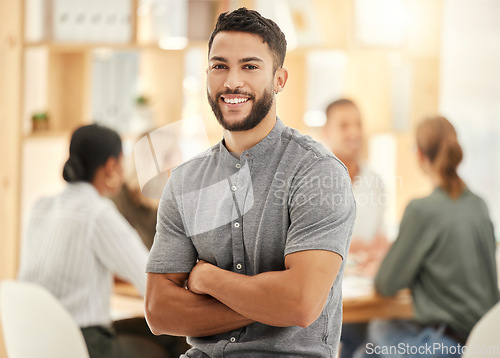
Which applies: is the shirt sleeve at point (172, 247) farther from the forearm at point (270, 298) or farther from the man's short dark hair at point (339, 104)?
the man's short dark hair at point (339, 104)

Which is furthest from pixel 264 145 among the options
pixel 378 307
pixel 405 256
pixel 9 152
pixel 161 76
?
pixel 9 152

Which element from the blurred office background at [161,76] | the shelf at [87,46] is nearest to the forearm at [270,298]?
the blurred office background at [161,76]

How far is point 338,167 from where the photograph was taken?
121 centimetres

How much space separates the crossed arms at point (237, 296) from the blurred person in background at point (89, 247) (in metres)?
0.68

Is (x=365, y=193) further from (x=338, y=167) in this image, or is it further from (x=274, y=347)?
(x=274, y=347)

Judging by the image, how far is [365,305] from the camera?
225 cm

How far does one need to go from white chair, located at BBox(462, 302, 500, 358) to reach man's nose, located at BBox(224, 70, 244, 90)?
1035mm

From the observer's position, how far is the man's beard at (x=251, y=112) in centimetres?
117

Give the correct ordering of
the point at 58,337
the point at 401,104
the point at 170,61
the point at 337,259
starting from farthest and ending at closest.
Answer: the point at 170,61 < the point at 401,104 < the point at 58,337 < the point at 337,259

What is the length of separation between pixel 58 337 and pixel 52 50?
1545 mm

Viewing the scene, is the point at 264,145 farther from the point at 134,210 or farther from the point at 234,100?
the point at 134,210

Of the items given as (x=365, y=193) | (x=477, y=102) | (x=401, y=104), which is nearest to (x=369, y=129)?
(x=401, y=104)

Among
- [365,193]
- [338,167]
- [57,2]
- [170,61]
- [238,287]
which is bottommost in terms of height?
[238,287]

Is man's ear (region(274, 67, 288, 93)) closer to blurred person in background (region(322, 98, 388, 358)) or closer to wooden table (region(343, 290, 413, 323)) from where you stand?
blurred person in background (region(322, 98, 388, 358))
